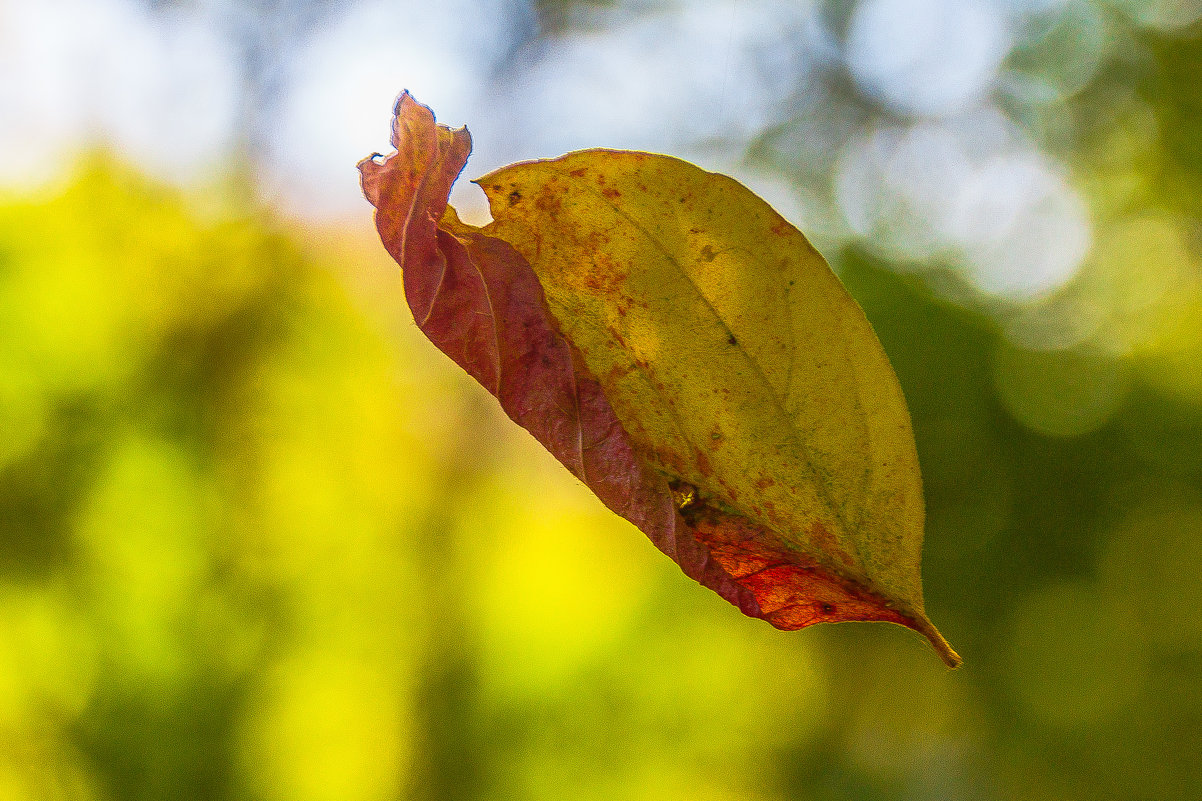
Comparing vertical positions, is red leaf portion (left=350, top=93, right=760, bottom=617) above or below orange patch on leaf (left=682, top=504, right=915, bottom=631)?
above

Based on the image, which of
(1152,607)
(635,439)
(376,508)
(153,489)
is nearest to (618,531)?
(376,508)

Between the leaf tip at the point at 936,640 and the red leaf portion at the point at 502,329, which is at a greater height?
the red leaf portion at the point at 502,329

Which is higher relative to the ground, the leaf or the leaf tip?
the leaf

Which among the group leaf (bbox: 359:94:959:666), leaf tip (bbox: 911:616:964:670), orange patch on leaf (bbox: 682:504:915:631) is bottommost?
leaf tip (bbox: 911:616:964:670)

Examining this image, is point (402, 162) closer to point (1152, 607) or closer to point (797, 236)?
point (797, 236)

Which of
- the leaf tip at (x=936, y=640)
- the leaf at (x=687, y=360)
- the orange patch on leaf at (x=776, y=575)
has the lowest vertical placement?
the leaf tip at (x=936, y=640)
